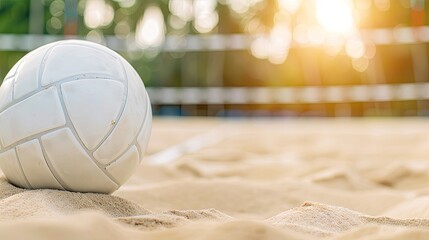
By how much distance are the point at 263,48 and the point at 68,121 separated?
15.1 metres

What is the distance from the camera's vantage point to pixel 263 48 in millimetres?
17141

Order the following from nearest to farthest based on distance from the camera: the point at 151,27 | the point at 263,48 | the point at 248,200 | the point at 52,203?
the point at 52,203
the point at 248,200
the point at 263,48
the point at 151,27

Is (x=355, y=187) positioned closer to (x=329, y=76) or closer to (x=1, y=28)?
(x=329, y=76)

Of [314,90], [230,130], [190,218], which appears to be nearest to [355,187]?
[190,218]

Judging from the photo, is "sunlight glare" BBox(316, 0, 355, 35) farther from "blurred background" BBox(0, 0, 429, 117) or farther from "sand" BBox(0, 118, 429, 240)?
"sand" BBox(0, 118, 429, 240)

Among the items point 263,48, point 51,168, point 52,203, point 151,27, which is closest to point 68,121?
point 51,168

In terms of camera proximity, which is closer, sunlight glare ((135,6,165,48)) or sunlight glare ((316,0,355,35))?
sunlight glare ((316,0,355,35))

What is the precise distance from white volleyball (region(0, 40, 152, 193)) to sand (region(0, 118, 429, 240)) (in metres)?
0.07

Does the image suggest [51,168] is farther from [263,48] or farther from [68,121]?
[263,48]

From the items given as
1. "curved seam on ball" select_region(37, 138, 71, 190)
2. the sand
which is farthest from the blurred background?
"curved seam on ball" select_region(37, 138, 71, 190)

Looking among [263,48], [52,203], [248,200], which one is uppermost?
[52,203]

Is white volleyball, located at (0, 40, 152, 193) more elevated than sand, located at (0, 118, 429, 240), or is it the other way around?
white volleyball, located at (0, 40, 152, 193)

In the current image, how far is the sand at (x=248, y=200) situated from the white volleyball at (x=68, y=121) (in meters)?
0.07

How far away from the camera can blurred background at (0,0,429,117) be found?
1591cm
